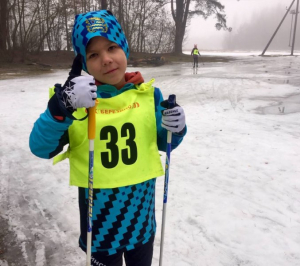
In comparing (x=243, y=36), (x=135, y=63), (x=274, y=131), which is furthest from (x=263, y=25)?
(x=274, y=131)

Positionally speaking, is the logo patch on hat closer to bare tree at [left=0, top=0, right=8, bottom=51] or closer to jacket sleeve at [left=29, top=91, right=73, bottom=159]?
jacket sleeve at [left=29, top=91, right=73, bottom=159]

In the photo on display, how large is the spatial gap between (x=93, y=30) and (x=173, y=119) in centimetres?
62

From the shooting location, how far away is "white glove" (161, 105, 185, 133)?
150 cm

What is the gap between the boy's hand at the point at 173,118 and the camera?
1503 millimetres

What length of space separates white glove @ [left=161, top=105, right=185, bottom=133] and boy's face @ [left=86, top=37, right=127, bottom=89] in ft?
1.05

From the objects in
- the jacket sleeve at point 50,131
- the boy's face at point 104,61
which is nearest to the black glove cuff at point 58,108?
the jacket sleeve at point 50,131

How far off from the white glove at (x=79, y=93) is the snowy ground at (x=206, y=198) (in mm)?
1627

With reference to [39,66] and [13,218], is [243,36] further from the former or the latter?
[13,218]

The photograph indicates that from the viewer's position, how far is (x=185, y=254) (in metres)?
2.47

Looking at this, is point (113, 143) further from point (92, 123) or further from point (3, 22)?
point (3, 22)

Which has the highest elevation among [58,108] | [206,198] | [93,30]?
[93,30]

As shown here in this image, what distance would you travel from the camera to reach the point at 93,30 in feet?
4.89

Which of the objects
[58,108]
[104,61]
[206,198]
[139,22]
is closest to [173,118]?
[104,61]

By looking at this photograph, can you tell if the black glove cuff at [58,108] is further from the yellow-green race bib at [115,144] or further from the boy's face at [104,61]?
the boy's face at [104,61]
